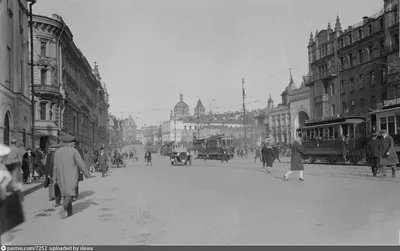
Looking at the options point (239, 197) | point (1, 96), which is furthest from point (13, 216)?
point (1, 96)

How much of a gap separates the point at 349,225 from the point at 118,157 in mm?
32256

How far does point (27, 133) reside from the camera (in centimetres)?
2584

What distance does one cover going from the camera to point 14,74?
23312 millimetres

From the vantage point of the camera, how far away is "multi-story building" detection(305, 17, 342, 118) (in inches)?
2110

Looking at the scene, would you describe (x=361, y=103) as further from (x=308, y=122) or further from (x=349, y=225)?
(x=349, y=225)

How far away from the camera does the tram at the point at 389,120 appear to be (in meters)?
24.8

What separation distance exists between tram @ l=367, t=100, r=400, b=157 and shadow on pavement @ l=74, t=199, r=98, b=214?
19656 millimetres

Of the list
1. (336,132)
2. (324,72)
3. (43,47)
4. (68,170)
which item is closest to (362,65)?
(324,72)

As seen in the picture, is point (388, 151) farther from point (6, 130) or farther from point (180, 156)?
point (180, 156)

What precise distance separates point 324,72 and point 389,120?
31.8 m

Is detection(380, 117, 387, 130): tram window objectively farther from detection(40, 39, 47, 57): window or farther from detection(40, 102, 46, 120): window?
detection(40, 39, 47, 57): window

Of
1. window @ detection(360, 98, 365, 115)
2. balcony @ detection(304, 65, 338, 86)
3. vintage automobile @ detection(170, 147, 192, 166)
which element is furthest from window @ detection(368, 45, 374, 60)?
vintage automobile @ detection(170, 147, 192, 166)

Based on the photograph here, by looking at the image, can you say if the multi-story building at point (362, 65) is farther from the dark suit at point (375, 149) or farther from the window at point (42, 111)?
the window at point (42, 111)

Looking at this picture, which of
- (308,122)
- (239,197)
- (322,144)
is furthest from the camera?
(308,122)
